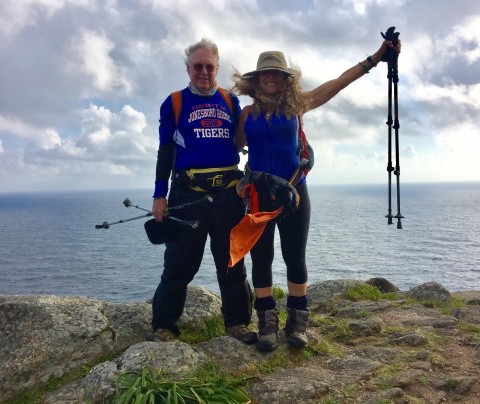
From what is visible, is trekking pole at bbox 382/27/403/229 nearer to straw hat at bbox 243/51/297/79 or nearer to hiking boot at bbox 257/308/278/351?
straw hat at bbox 243/51/297/79

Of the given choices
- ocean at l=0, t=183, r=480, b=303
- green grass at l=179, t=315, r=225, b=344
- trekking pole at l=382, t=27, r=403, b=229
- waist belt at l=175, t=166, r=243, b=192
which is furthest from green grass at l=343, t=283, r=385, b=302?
ocean at l=0, t=183, r=480, b=303

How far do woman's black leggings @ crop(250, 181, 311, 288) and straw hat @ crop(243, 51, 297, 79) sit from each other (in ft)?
5.83

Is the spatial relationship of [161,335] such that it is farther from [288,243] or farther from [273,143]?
[273,143]

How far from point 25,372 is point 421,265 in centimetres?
7738

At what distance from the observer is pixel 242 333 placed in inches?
283

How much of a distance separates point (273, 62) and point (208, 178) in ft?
6.70

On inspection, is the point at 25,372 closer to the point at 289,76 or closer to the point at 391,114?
the point at 289,76

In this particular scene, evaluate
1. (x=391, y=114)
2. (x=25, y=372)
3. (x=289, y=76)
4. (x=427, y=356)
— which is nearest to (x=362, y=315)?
(x=427, y=356)

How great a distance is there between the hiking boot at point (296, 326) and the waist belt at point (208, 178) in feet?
7.82

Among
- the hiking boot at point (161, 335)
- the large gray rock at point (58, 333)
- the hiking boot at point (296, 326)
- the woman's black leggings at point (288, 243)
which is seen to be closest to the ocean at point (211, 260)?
the large gray rock at point (58, 333)

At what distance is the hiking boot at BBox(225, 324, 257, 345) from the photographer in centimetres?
698

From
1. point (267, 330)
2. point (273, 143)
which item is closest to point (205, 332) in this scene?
point (267, 330)

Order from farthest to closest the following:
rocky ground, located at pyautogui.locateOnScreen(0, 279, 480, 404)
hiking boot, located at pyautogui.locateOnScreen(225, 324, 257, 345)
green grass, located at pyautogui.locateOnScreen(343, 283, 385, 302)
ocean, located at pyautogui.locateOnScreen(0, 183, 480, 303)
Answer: ocean, located at pyautogui.locateOnScreen(0, 183, 480, 303) → green grass, located at pyautogui.locateOnScreen(343, 283, 385, 302) → hiking boot, located at pyautogui.locateOnScreen(225, 324, 257, 345) → rocky ground, located at pyautogui.locateOnScreen(0, 279, 480, 404)

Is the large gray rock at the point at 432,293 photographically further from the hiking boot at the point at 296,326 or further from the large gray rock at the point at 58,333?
the large gray rock at the point at 58,333
